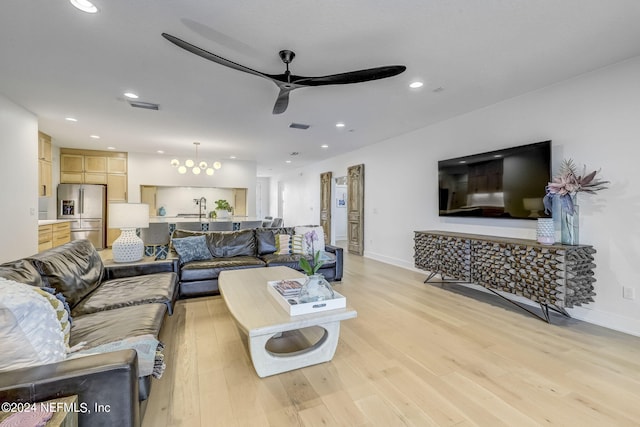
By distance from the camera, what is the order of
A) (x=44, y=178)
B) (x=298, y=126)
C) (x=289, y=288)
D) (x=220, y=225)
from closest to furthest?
(x=289, y=288), (x=298, y=126), (x=44, y=178), (x=220, y=225)

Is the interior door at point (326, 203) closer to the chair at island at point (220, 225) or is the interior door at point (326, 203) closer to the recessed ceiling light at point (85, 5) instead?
the chair at island at point (220, 225)

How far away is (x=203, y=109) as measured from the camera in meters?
4.09

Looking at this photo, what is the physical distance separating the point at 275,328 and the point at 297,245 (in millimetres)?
2744

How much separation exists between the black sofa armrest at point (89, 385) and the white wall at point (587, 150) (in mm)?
4058

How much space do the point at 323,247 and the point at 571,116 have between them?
3480 mm

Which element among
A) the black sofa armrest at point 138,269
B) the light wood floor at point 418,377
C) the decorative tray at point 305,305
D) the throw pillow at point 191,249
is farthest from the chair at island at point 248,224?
the decorative tray at point 305,305

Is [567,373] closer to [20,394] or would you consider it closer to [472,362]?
[472,362]

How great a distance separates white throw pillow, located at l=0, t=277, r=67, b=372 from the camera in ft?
3.80

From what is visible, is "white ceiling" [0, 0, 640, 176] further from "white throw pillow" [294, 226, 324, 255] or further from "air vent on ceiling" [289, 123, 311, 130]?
Answer: "white throw pillow" [294, 226, 324, 255]

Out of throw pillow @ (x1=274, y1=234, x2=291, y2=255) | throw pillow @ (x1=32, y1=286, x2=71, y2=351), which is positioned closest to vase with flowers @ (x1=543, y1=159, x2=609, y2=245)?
throw pillow @ (x1=274, y1=234, x2=291, y2=255)

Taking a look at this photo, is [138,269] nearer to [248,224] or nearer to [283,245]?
[283,245]

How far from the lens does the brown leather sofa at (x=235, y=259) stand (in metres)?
3.69

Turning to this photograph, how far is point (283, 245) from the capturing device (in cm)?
455

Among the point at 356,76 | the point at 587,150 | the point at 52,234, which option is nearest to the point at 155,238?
the point at 52,234
